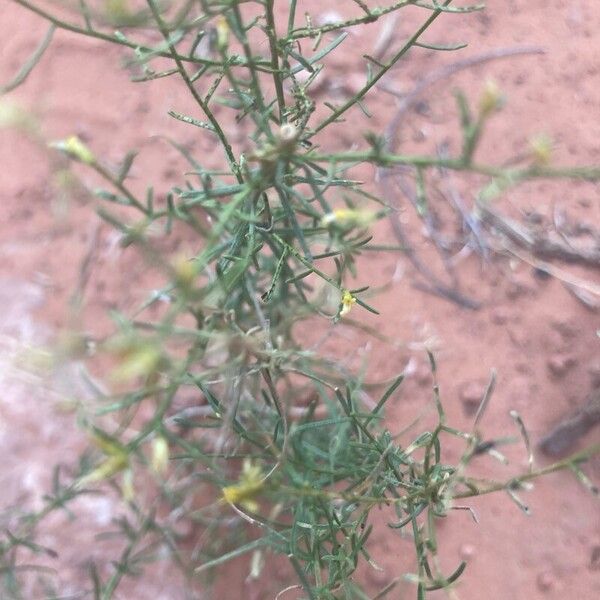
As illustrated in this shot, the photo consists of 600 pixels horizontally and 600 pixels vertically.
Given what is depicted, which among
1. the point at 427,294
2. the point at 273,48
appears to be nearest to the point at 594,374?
the point at 427,294

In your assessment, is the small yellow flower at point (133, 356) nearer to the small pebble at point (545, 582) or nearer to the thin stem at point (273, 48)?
the thin stem at point (273, 48)

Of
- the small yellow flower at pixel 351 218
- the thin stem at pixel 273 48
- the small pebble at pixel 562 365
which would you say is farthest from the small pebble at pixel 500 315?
the small yellow flower at pixel 351 218

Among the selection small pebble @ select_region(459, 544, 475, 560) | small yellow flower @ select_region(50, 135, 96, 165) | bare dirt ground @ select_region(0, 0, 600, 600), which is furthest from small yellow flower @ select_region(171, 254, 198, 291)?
small pebble @ select_region(459, 544, 475, 560)

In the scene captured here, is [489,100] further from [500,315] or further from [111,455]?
[500,315]

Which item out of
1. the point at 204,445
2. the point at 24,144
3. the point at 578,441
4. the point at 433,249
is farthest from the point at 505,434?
the point at 24,144

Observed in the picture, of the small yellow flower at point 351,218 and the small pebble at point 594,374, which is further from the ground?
the small yellow flower at point 351,218

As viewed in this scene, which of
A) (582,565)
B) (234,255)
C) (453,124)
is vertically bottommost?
(582,565)

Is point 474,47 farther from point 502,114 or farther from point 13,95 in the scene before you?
point 13,95

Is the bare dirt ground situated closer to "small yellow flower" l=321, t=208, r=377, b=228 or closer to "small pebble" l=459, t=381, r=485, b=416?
"small pebble" l=459, t=381, r=485, b=416
